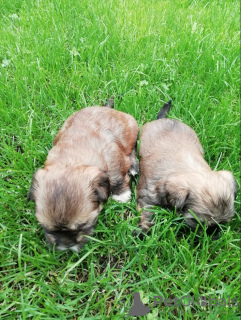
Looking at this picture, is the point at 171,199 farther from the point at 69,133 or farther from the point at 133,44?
the point at 133,44

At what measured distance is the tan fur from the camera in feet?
7.99

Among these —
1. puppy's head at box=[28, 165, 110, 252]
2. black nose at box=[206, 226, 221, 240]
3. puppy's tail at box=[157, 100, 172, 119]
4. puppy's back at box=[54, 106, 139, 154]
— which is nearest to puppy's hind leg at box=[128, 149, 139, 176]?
puppy's back at box=[54, 106, 139, 154]

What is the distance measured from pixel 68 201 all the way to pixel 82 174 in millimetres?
284

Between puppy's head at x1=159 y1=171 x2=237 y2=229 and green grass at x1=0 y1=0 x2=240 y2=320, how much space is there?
5.6 inches

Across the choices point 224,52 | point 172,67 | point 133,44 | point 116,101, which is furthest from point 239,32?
point 116,101

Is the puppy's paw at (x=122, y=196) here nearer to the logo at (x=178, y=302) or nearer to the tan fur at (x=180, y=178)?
the tan fur at (x=180, y=178)

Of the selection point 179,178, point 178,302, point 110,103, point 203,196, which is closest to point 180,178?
point 179,178

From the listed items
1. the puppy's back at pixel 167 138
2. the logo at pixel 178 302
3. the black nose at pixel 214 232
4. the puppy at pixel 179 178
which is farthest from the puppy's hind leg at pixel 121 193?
the logo at pixel 178 302

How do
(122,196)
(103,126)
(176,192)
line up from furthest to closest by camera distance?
(103,126), (122,196), (176,192)

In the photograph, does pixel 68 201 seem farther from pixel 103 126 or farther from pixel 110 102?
pixel 110 102

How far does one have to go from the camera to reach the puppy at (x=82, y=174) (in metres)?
2.17

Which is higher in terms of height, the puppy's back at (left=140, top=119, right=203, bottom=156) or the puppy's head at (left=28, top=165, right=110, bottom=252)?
the puppy's head at (left=28, top=165, right=110, bottom=252)

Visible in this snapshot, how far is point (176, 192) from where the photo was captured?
2533 millimetres

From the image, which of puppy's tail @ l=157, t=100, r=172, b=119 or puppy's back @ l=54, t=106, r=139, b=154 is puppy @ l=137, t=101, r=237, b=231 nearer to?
puppy's tail @ l=157, t=100, r=172, b=119
